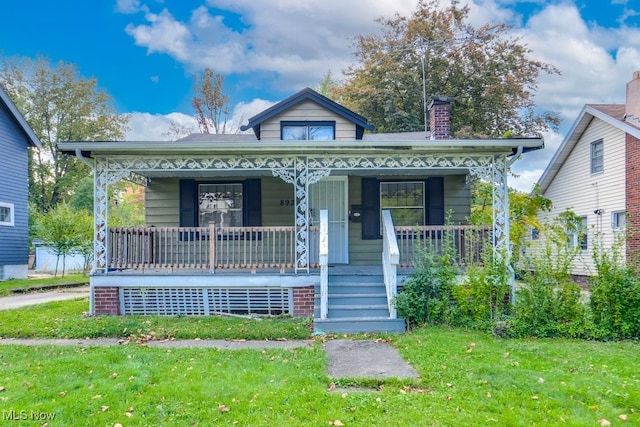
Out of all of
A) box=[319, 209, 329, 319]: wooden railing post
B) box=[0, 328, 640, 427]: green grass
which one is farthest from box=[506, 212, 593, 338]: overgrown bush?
box=[319, 209, 329, 319]: wooden railing post

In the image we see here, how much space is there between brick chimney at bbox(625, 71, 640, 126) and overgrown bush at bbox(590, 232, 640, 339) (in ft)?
29.6

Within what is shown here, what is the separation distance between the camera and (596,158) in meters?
15.3

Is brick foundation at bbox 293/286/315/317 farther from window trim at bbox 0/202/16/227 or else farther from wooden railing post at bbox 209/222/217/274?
window trim at bbox 0/202/16/227

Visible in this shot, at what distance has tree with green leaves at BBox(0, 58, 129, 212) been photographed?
27.8 m

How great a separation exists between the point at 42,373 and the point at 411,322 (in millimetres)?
5203

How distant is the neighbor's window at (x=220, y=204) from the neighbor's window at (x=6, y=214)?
30.9 ft

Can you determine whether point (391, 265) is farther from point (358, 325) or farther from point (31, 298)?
point (31, 298)

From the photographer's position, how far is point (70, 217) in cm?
1702

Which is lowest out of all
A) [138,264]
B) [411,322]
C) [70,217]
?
[411,322]

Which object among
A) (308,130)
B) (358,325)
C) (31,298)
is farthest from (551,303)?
(31,298)

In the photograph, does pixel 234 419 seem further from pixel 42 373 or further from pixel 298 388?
pixel 42 373

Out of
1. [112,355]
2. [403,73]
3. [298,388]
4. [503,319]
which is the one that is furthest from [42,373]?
[403,73]

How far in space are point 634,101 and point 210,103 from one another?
68.2 ft

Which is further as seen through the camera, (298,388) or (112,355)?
(112,355)
